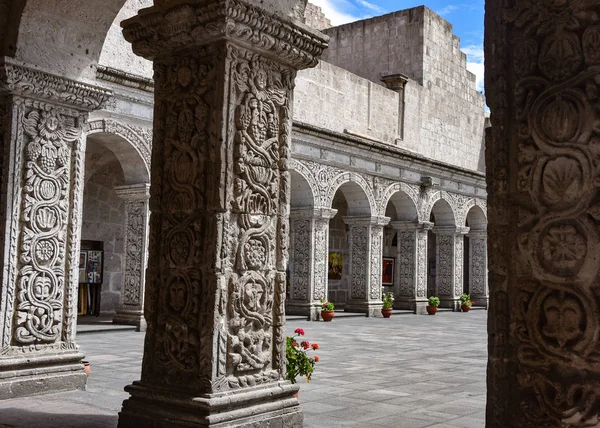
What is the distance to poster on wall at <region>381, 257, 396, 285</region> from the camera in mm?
20922

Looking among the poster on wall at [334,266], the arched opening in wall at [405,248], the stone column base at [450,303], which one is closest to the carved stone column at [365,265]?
the arched opening in wall at [405,248]

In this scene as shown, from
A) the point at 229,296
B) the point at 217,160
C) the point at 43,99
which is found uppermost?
the point at 43,99

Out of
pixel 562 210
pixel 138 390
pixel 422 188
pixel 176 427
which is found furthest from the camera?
pixel 422 188

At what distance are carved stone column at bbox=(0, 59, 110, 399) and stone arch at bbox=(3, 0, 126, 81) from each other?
0.14 metres

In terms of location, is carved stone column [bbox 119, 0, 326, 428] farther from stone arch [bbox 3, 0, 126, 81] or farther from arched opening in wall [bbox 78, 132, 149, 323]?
arched opening in wall [bbox 78, 132, 149, 323]

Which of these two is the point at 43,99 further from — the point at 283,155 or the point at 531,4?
the point at 531,4

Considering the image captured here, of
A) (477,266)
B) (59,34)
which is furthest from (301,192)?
(59,34)

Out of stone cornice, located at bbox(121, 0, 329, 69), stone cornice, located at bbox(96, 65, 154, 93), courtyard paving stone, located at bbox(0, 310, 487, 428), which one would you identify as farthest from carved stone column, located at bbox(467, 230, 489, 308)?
stone cornice, located at bbox(121, 0, 329, 69)

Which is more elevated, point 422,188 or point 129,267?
point 422,188

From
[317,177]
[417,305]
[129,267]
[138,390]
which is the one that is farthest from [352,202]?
[138,390]

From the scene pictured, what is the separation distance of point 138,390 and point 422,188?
1539 cm

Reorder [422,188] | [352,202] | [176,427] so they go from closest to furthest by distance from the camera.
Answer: [176,427] → [352,202] → [422,188]

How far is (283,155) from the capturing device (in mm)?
4078

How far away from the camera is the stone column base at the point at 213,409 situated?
3.52 metres
